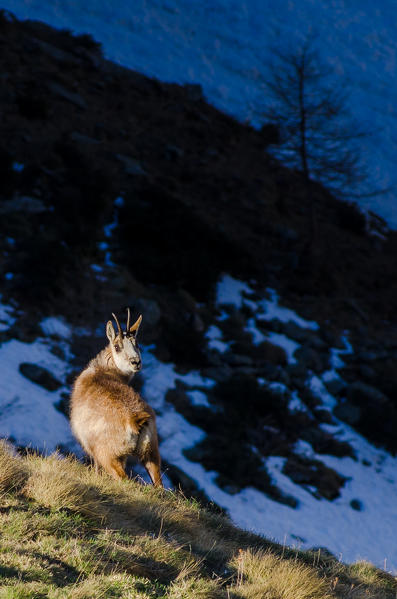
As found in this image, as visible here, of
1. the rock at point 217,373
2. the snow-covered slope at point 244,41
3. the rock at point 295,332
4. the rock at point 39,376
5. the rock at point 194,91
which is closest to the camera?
the rock at point 39,376

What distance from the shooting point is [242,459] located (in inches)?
492

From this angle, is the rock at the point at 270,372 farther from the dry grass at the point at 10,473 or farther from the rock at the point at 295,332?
the dry grass at the point at 10,473

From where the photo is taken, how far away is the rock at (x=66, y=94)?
2370cm

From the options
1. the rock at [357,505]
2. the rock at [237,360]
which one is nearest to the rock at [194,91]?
the rock at [237,360]

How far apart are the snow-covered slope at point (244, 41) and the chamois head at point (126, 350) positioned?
28761 mm

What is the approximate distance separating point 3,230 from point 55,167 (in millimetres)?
3918

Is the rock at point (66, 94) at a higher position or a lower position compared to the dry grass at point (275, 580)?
higher

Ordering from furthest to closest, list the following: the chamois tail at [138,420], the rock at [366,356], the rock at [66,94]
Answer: the rock at [66,94] < the rock at [366,356] < the chamois tail at [138,420]

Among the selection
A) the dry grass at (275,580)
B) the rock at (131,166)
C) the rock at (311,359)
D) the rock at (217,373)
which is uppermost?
the rock at (131,166)

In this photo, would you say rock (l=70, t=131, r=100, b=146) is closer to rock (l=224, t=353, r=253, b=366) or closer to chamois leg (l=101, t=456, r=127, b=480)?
rock (l=224, t=353, r=253, b=366)

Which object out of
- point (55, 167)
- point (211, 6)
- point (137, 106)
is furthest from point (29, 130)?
point (211, 6)

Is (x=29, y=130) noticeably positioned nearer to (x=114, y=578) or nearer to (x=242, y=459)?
(x=242, y=459)

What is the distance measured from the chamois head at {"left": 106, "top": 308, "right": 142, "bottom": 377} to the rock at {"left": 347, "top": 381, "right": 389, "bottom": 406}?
11444 millimetres

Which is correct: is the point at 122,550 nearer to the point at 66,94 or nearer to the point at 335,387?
the point at 335,387
